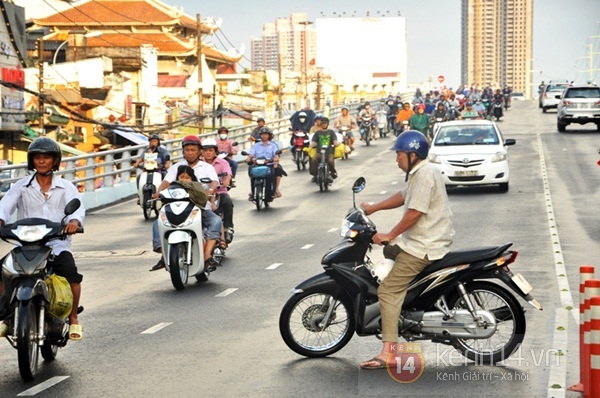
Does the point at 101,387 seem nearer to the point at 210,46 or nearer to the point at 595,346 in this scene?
the point at 595,346

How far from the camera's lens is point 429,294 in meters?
8.93

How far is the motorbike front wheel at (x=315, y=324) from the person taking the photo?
922 cm

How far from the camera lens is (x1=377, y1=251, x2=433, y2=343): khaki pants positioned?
878 cm

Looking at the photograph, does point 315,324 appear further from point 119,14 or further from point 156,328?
point 119,14

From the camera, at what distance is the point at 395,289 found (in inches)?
347

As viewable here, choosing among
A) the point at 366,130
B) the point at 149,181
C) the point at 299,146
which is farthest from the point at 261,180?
the point at 366,130

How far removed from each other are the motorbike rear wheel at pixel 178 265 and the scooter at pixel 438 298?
14.4 ft

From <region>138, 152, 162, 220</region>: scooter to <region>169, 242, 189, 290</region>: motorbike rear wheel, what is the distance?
934 cm

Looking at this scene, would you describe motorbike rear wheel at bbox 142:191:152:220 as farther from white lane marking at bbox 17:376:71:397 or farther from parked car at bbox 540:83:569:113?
parked car at bbox 540:83:569:113

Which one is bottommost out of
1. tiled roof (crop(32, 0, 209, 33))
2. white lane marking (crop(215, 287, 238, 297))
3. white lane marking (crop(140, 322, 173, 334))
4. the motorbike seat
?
white lane marking (crop(215, 287, 238, 297))

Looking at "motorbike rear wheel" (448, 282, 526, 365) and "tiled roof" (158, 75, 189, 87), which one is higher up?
"tiled roof" (158, 75, 189, 87)

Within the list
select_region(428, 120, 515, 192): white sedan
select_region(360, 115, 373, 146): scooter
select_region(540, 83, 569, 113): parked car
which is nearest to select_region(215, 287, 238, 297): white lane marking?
select_region(428, 120, 515, 192): white sedan

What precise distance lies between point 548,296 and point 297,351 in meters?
3.96

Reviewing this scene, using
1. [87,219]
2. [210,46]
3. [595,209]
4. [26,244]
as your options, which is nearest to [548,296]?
[26,244]
